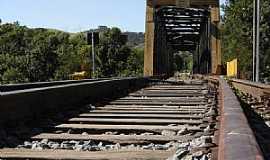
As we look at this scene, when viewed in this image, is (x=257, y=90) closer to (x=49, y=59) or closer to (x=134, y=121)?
(x=134, y=121)

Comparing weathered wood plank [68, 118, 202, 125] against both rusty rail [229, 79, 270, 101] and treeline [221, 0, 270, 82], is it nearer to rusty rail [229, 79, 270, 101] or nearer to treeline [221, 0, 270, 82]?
rusty rail [229, 79, 270, 101]

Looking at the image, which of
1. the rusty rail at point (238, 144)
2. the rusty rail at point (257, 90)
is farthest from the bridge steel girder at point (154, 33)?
the rusty rail at point (238, 144)

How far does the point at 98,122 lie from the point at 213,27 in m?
27.2

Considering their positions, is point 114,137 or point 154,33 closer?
point 114,137

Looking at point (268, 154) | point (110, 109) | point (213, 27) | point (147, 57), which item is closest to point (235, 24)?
point (213, 27)

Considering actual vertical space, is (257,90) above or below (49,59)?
below

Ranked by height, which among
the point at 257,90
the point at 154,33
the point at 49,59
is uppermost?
the point at 154,33

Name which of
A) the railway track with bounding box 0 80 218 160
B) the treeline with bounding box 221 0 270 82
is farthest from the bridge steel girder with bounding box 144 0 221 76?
the railway track with bounding box 0 80 218 160

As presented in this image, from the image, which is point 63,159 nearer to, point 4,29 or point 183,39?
point 183,39

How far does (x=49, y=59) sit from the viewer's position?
57.0 m

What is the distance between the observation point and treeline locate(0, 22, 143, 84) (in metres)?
51.7

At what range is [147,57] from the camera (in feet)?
99.3

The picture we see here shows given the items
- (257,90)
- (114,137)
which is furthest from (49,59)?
(114,137)

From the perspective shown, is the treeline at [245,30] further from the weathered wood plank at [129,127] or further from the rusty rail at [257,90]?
the weathered wood plank at [129,127]
